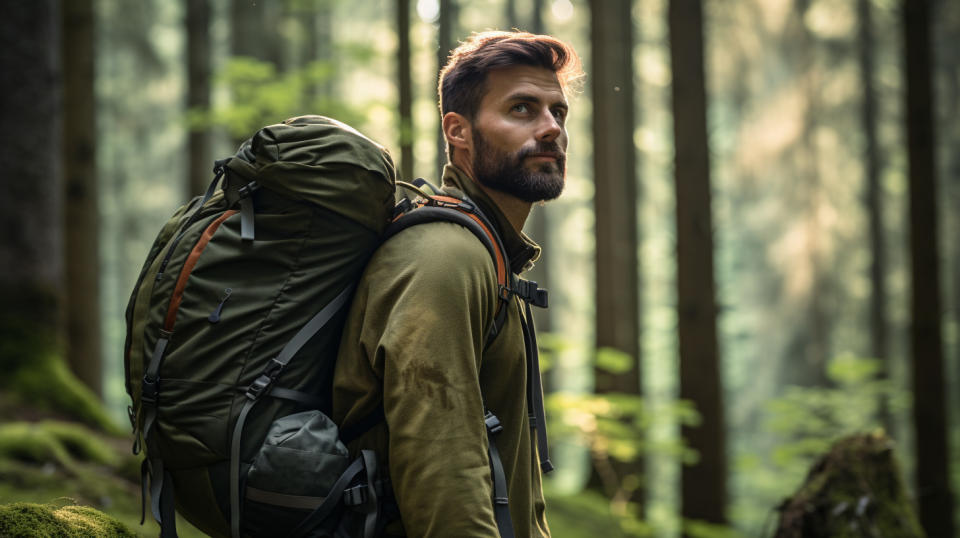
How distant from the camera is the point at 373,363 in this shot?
194 cm

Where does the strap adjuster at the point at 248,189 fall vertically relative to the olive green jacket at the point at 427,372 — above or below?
above

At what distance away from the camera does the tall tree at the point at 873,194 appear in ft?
49.1

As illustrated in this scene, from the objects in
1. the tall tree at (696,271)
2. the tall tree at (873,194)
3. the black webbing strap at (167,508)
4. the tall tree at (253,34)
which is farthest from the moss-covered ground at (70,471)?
the tall tree at (873,194)

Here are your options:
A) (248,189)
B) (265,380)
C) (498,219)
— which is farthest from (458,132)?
(265,380)

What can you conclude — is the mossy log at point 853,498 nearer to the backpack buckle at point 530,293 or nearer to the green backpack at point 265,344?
the backpack buckle at point 530,293

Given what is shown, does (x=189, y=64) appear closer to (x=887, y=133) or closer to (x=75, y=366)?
(x=75, y=366)

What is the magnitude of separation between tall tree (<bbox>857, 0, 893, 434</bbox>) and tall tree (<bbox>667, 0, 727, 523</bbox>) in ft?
31.5

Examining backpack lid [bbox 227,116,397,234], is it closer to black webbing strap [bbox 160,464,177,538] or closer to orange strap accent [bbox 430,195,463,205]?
orange strap accent [bbox 430,195,463,205]

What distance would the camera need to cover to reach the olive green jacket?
185 centimetres

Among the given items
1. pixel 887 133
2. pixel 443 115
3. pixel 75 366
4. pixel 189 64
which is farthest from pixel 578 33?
pixel 443 115

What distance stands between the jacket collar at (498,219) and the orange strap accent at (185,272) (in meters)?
0.84

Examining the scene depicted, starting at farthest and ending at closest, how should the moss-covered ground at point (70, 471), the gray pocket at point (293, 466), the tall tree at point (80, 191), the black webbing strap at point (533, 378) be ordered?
the tall tree at point (80, 191) → the moss-covered ground at point (70, 471) → the black webbing strap at point (533, 378) → the gray pocket at point (293, 466)

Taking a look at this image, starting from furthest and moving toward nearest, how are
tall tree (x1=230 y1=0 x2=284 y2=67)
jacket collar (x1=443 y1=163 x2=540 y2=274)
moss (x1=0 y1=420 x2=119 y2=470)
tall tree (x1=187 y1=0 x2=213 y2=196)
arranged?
tall tree (x1=230 y1=0 x2=284 y2=67) < tall tree (x1=187 y1=0 x2=213 y2=196) < moss (x1=0 y1=420 x2=119 y2=470) < jacket collar (x1=443 y1=163 x2=540 y2=274)

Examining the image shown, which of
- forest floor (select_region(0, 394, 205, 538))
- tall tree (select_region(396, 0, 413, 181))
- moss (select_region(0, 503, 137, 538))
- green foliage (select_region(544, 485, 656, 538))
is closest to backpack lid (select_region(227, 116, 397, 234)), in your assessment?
moss (select_region(0, 503, 137, 538))
